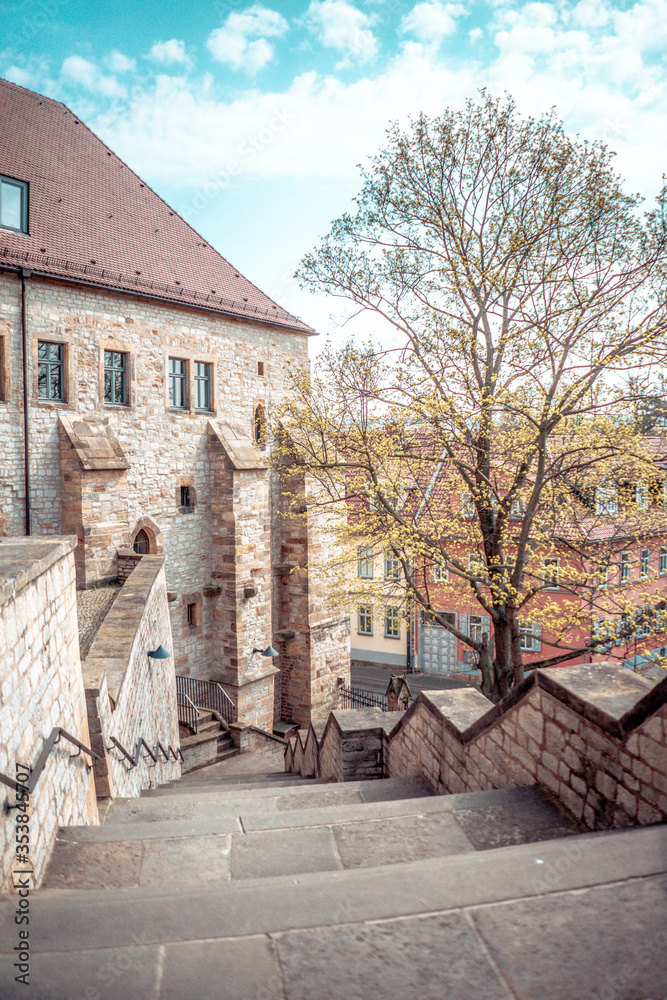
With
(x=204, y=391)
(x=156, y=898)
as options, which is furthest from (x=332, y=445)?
(x=156, y=898)

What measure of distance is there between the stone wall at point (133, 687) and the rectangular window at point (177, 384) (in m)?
6.02

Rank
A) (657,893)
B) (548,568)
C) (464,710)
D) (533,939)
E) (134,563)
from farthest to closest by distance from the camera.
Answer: (134,563) < (548,568) < (464,710) < (657,893) < (533,939)

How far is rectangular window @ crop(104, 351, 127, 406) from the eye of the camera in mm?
15062

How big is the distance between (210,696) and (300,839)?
14483 millimetres

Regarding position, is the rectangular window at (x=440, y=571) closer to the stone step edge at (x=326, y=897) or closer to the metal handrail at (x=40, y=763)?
the metal handrail at (x=40, y=763)

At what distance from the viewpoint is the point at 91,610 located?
1023 cm

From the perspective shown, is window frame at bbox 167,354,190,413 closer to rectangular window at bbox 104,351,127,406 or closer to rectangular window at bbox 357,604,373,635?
rectangular window at bbox 104,351,127,406

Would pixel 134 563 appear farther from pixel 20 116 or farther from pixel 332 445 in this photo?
pixel 20 116

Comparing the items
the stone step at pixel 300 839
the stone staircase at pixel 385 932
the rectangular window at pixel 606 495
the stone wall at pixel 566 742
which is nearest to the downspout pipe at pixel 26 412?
the stone wall at pixel 566 742

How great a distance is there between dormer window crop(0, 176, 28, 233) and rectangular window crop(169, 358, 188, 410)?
14.9 ft

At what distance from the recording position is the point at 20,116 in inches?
606

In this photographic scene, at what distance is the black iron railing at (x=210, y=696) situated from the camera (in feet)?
55.5

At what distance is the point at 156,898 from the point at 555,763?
99.9 inches

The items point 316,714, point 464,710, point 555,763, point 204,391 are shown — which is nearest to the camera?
point 555,763
